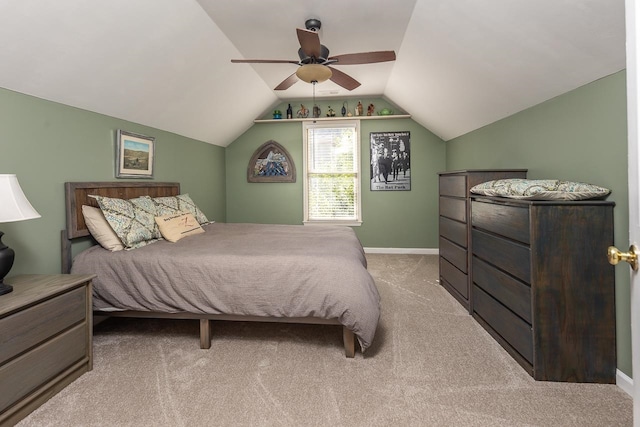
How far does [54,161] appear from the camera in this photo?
92.3 inches

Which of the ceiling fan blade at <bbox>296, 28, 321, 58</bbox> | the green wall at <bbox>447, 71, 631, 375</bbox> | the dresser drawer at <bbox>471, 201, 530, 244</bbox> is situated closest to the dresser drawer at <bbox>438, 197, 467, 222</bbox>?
the dresser drawer at <bbox>471, 201, 530, 244</bbox>

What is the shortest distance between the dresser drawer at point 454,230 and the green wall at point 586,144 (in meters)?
0.74

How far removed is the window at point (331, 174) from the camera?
534 cm

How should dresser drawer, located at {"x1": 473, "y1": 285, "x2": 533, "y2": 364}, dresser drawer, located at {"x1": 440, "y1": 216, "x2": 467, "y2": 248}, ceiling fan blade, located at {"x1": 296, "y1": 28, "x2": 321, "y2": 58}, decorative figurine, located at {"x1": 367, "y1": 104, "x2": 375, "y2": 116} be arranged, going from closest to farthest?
1. dresser drawer, located at {"x1": 473, "y1": 285, "x2": 533, "y2": 364}
2. ceiling fan blade, located at {"x1": 296, "y1": 28, "x2": 321, "y2": 58}
3. dresser drawer, located at {"x1": 440, "y1": 216, "x2": 467, "y2": 248}
4. decorative figurine, located at {"x1": 367, "y1": 104, "x2": 375, "y2": 116}

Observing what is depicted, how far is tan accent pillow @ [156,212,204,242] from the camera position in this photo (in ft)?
9.04

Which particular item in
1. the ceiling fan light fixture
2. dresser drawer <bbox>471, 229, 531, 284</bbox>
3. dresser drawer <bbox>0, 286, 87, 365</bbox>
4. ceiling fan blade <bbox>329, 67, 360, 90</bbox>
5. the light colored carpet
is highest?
ceiling fan blade <bbox>329, 67, 360, 90</bbox>

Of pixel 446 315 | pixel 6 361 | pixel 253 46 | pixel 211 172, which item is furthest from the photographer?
pixel 211 172

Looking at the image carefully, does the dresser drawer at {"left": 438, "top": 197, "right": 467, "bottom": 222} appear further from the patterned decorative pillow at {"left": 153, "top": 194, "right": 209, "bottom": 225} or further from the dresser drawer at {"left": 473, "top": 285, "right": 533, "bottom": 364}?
the patterned decorative pillow at {"left": 153, "top": 194, "right": 209, "bottom": 225}

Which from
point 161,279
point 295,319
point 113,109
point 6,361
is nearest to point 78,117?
point 113,109

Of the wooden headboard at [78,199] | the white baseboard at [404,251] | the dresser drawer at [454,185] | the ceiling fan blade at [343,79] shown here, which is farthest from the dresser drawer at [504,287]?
the wooden headboard at [78,199]

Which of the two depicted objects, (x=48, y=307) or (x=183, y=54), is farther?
(x=183, y=54)

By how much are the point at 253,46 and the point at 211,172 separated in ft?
7.57

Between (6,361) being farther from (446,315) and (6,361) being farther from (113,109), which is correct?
(446,315)

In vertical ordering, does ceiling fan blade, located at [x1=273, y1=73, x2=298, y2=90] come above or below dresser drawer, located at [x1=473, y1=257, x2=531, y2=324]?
above
